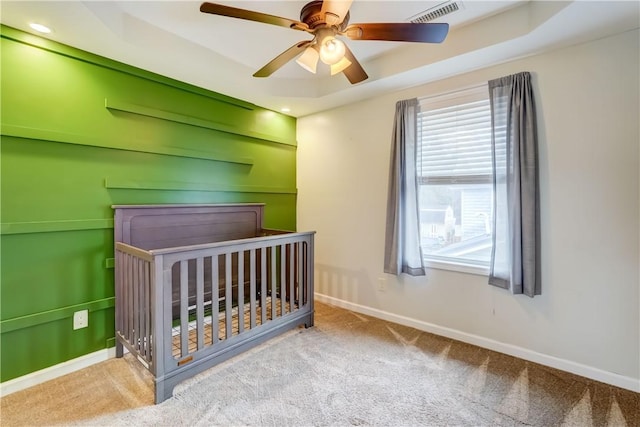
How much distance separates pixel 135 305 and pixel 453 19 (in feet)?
9.54

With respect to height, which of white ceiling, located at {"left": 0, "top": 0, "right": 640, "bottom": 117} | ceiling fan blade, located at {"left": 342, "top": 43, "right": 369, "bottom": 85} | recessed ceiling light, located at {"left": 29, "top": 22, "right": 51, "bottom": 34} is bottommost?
ceiling fan blade, located at {"left": 342, "top": 43, "right": 369, "bottom": 85}

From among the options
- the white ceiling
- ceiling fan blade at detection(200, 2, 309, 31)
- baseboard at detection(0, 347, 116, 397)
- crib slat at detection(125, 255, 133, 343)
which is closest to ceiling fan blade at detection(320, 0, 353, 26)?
ceiling fan blade at detection(200, 2, 309, 31)

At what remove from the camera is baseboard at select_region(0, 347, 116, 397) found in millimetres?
1895

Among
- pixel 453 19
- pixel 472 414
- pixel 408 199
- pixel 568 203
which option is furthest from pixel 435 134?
pixel 472 414

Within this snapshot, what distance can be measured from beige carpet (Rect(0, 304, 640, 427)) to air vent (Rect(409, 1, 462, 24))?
8.04 ft

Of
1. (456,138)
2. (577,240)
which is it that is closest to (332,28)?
(456,138)

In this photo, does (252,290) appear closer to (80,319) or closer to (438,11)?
(80,319)

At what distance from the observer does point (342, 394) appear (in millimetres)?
1895

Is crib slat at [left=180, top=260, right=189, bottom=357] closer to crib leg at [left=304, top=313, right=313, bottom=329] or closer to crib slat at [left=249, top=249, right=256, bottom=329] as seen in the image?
crib slat at [left=249, top=249, right=256, bottom=329]

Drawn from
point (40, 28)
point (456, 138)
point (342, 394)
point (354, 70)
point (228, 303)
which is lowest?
point (342, 394)

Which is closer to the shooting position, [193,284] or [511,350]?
[511,350]

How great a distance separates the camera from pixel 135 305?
202 cm

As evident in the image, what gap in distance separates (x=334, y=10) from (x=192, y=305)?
2.49 m

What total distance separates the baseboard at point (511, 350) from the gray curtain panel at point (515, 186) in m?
0.49
